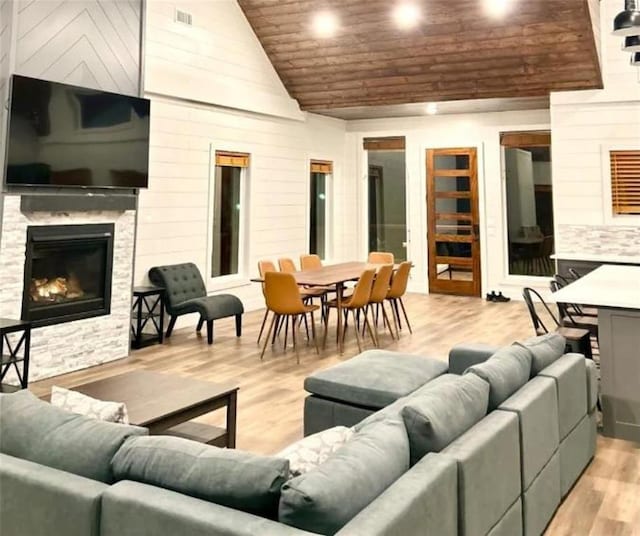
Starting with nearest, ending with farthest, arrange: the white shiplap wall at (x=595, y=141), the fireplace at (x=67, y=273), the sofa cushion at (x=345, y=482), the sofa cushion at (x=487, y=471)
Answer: the sofa cushion at (x=345, y=482) < the sofa cushion at (x=487, y=471) < the fireplace at (x=67, y=273) < the white shiplap wall at (x=595, y=141)

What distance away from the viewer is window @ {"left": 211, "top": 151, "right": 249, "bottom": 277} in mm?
8031

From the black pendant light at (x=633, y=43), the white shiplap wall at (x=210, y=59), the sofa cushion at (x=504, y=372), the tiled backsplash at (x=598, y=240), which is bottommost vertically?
the sofa cushion at (x=504, y=372)

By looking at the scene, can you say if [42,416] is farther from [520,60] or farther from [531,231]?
[531,231]

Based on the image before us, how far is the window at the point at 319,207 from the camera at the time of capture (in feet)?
33.7

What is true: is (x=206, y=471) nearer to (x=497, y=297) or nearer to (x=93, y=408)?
(x=93, y=408)

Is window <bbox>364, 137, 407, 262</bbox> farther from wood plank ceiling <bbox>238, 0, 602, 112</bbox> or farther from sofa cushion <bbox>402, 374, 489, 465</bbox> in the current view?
sofa cushion <bbox>402, 374, 489, 465</bbox>

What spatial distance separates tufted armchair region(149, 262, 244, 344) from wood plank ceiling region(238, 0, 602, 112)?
11.8 feet

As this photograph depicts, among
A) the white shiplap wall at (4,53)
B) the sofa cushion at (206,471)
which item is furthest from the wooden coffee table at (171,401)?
the white shiplap wall at (4,53)

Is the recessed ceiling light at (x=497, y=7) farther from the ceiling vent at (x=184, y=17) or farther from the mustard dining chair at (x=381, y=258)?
the ceiling vent at (x=184, y=17)

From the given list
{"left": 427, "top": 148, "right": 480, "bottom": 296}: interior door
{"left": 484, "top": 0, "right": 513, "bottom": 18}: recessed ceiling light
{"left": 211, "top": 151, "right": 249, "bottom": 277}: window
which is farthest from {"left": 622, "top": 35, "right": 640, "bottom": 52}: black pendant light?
{"left": 427, "top": 148, "right": 480, "bottom": 296}: interior door

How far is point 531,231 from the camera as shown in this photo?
373 inches

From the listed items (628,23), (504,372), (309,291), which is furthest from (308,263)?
(504,372)

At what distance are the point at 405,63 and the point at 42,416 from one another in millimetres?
7061

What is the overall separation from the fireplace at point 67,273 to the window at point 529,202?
6768mm
